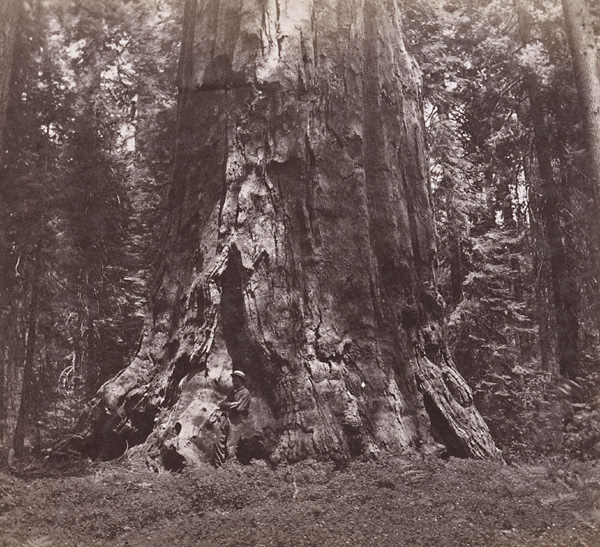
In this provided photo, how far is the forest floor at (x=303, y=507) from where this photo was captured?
15.6 ft

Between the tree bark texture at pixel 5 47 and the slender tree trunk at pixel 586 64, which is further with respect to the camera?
the slender tree trunk at pixel 586 64

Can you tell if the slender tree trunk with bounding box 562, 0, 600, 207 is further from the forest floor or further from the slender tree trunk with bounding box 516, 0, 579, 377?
the forest floor

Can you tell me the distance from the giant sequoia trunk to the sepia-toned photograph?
3 centimetres

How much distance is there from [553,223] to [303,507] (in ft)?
23.6

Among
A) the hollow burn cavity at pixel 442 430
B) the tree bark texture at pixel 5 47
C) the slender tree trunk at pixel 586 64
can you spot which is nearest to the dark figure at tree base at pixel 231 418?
the hollow burn cavity at pixel 442 430

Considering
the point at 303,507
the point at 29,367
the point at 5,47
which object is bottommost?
the point at 303,507

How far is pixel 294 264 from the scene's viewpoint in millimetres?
6539

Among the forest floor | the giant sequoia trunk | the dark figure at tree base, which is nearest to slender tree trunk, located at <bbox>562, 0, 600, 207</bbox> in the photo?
the giant sequoia trunk

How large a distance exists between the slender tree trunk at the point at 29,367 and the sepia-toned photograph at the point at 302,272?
6 centimetres

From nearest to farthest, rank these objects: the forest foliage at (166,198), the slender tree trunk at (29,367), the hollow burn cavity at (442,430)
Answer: the hollow burn cavity at (442,430) → the forest foliage at (166,198) → the slender tree trunk at (29,367)

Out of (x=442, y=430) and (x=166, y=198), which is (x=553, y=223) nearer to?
(x=442, y=430)

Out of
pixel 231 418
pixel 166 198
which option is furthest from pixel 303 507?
pixel 166 198

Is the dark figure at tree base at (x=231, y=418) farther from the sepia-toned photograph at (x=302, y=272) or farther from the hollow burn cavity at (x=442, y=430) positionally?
the hollow burn cavity at (x=442, y=430)

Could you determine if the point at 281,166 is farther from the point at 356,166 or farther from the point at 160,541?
the point at 160,541
